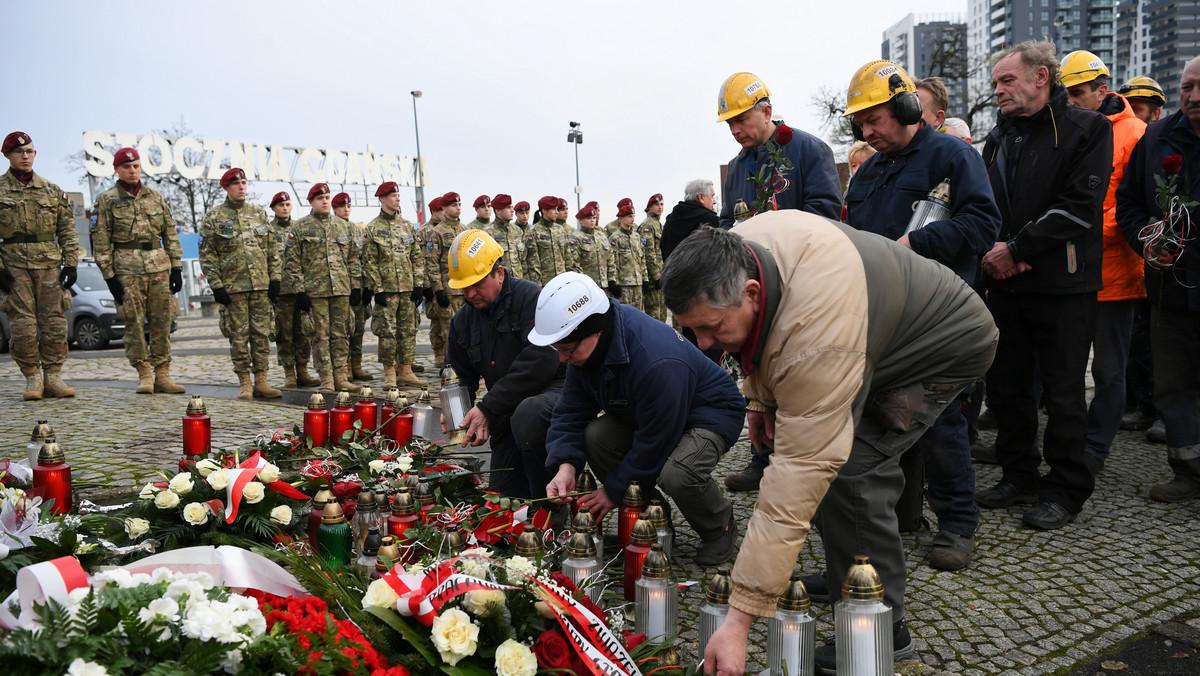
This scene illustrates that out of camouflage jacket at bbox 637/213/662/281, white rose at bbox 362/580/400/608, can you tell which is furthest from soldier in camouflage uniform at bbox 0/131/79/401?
camouflage jacket at bbox 637/213/662/281

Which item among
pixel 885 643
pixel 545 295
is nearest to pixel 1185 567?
pixel 885 643

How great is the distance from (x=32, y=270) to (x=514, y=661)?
8.79 metres

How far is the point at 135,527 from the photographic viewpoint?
3.44 metres

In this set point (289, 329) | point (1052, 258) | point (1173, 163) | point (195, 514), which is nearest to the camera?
point (195, 514)

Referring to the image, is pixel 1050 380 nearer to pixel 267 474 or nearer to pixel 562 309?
pixel 562 309

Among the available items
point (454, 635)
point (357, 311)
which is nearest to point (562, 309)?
point (454, 635)

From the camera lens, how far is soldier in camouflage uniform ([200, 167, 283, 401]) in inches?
390

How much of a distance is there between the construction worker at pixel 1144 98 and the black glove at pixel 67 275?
33.2ft

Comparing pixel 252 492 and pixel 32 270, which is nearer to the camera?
pixel 252 492

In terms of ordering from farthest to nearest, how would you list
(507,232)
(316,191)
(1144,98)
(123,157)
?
(507,232)
(316,191)
(123,157)
(1144,98)

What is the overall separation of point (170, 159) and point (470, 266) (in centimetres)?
2620

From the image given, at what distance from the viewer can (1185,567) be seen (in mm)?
3885

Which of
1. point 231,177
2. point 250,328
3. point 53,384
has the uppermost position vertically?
point 231,177

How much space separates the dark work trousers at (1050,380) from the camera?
14.8 feet
